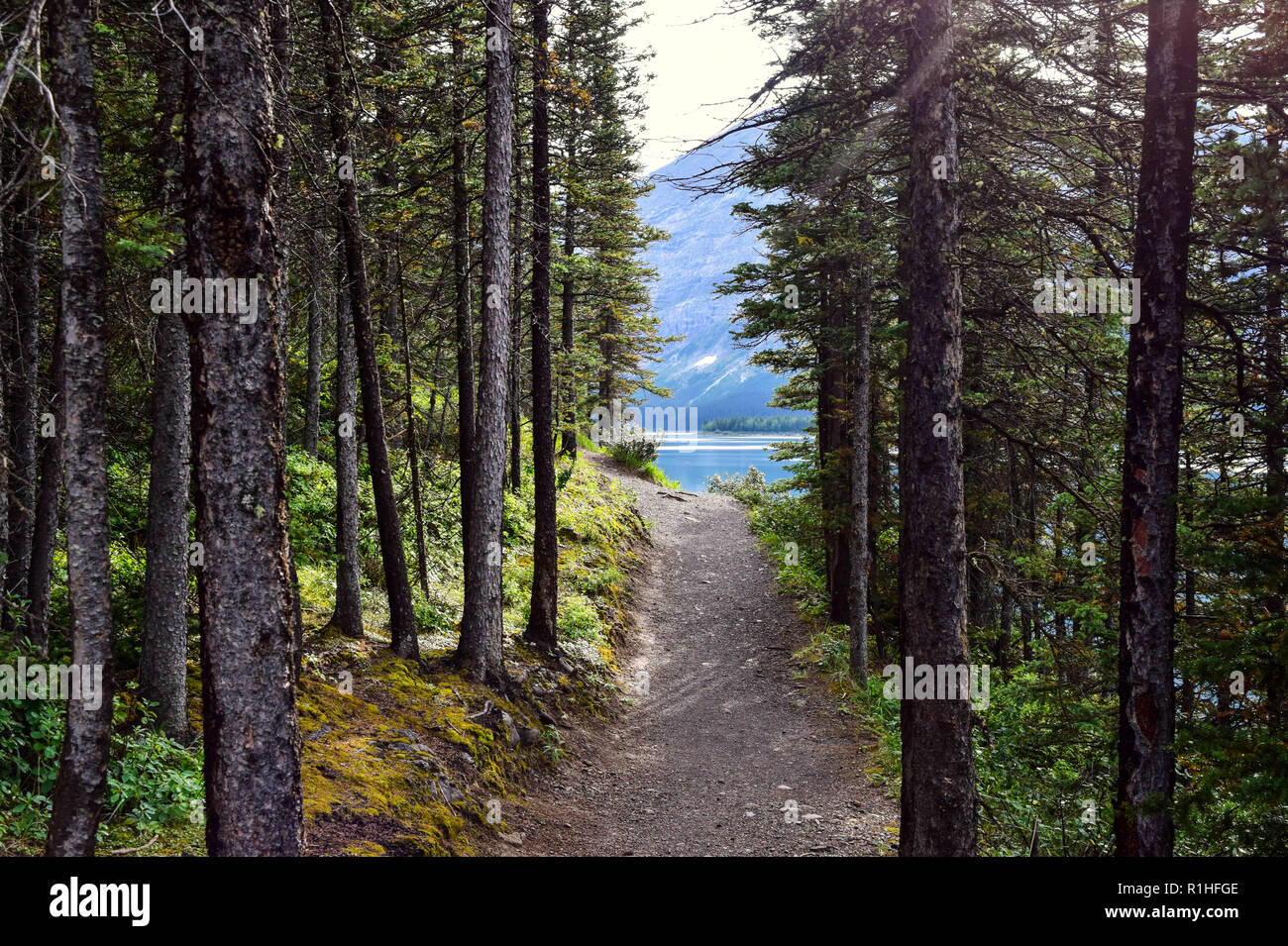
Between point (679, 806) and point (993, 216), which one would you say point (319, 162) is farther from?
point (679, 806)

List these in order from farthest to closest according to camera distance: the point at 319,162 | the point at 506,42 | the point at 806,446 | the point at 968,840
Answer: the point at 806,446, the point at 506,42, the point at 319,162, the point at 968,840

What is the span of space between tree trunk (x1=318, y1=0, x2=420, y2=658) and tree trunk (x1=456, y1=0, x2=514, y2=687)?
0.94m

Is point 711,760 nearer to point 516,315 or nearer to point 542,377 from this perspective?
point 542,377

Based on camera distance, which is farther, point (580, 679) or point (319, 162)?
point (580, 679)

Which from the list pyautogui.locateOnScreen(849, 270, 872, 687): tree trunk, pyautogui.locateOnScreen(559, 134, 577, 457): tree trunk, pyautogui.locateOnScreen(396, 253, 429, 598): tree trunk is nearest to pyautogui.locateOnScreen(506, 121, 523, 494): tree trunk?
pyautogui.locateOnScreen(559, 134, 577, 457): tree trunk

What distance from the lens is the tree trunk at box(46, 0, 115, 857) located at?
464 cm

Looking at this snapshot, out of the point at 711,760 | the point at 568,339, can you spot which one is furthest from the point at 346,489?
the point at 568,339

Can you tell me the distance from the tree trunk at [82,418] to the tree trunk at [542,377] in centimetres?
761

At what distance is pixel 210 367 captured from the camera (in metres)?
4.05

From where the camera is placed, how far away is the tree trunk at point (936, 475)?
6039mm

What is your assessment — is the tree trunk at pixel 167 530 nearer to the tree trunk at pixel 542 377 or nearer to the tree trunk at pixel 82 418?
the tree trunk at pixel 82 418

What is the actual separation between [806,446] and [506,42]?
14097mm

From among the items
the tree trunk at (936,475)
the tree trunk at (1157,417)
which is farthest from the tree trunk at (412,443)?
the tree trunk at (1157,417)

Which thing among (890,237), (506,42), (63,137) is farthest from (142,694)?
(890,237)
